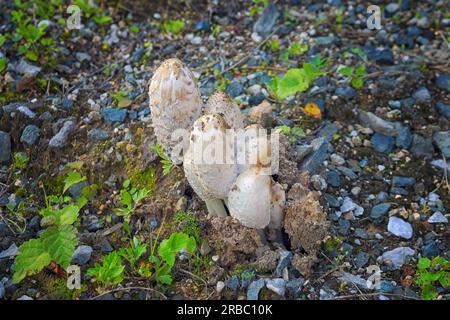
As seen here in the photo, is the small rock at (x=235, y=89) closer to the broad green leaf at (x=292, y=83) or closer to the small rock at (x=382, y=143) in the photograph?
the broad green leaf at (x=292, y=83)

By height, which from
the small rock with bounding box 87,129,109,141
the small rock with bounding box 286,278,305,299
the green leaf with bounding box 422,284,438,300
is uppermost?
the small rock with bounding box 87,129,109,141

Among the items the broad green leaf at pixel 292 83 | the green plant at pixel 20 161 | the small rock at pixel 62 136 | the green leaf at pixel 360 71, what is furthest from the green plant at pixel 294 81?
the green plant at pixel 20 161

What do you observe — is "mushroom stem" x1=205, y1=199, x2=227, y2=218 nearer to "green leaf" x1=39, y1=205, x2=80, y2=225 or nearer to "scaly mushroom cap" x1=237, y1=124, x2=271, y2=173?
"scaly mushroom cap" x1=237, y1=124, x2=271, y2=173

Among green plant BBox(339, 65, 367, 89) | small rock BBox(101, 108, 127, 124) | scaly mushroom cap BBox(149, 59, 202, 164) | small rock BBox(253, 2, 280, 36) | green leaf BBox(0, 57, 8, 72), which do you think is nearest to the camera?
scaly mushroom cap BBox(149, 59, 202, 164)

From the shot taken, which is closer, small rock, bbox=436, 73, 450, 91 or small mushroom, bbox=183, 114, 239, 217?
small mushroom, bbox=183, 114, 239, 217

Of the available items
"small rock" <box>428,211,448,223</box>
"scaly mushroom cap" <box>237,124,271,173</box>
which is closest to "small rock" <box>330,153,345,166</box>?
"small rock" <box>428,211,448,223</box>

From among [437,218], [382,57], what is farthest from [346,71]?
[437,218]

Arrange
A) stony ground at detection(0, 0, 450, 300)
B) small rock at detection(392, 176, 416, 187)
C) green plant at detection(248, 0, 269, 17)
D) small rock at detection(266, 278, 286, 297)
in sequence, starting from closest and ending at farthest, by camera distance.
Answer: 1. small rock at detection(266, 278, 286, 297)
2. stony ground at detection(0, 0, 450, 300)
3. small rock at detection(392, 176, 416, 187)
4. green plant at detection(248, 0, 269, 17)
